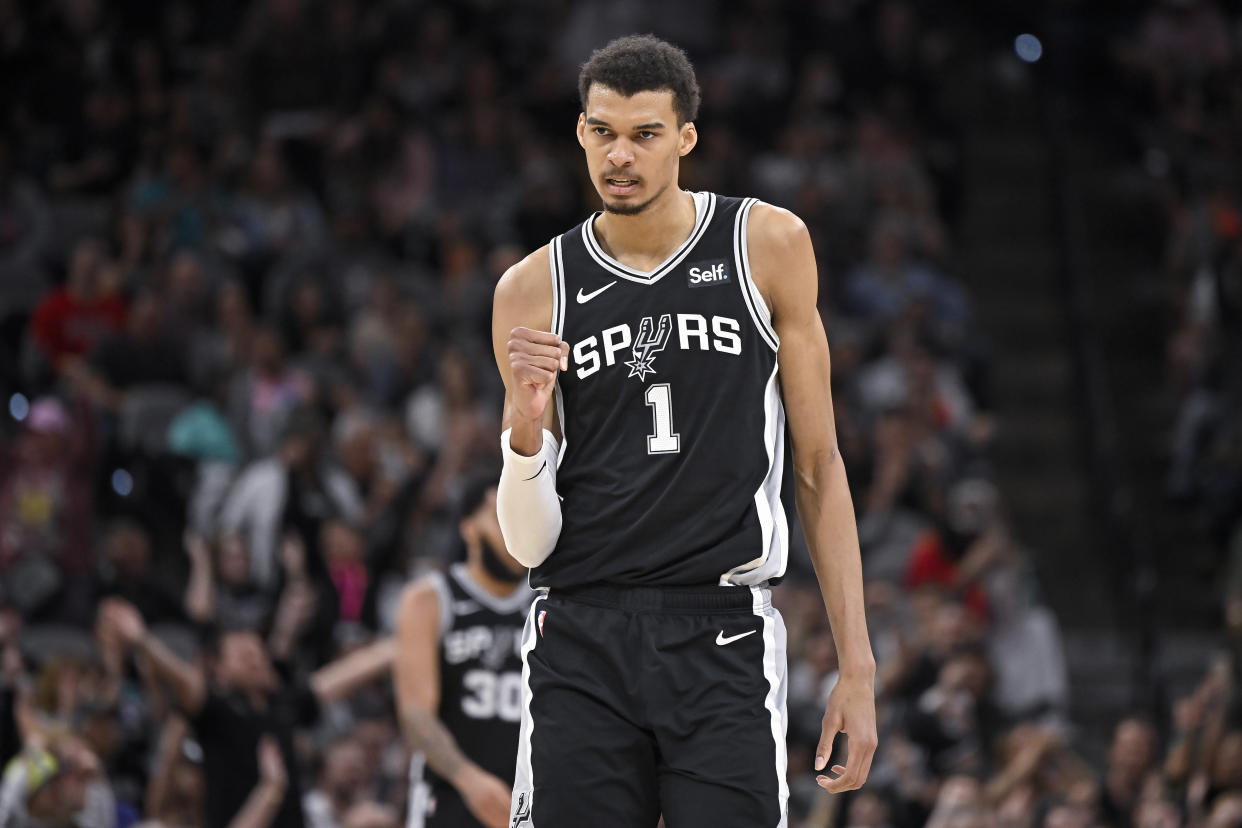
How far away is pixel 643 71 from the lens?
4.17 metres

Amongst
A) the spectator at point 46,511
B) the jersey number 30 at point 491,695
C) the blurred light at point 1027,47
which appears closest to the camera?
the jersey number 30 at point 491,695

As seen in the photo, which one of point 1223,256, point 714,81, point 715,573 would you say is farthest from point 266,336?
point 715,573

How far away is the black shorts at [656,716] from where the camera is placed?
159 inches

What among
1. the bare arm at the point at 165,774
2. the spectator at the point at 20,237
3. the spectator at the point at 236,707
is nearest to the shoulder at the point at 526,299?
the spectator at the point at 236,707

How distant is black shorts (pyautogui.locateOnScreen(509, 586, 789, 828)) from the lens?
13.2ft

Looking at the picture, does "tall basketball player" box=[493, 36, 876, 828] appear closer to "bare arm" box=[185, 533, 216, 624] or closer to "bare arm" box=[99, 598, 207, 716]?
"bare arm" box=[99, 598, 207, 716]

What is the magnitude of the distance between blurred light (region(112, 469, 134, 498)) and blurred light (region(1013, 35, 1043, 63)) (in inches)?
388

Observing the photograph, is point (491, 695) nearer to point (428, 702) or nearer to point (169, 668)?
point (428, 702)

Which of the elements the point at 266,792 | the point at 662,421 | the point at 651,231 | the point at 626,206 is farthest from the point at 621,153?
the point at 266,792

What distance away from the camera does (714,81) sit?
50.4ft

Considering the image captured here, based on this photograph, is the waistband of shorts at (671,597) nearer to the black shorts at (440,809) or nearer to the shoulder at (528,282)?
the shoulder at (528,282)

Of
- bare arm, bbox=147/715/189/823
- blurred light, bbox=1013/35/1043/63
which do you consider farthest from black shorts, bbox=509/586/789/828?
blurred light, bbox=1013/35/1043/63

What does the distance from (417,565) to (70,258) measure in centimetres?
396

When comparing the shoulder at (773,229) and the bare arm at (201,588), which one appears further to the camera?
the bare arm at (201,588)
